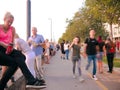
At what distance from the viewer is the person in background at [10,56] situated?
700 cm

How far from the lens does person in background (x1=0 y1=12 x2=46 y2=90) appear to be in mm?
7000

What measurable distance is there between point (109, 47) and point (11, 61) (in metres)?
11.9

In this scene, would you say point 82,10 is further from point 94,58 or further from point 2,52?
point 2,52

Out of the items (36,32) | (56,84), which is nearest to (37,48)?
(36,32)

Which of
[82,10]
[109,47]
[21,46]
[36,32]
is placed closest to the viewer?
[21,46]

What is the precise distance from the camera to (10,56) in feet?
23.1

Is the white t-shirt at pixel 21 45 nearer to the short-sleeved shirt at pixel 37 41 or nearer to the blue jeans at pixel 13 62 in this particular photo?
the blue jeans at pixel 13 62

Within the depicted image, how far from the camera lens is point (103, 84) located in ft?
43.6

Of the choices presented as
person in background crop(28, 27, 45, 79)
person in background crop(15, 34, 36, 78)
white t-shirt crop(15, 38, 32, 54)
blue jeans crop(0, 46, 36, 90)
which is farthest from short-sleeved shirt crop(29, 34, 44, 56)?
blue jeans crop(0, 46, 36, 90)

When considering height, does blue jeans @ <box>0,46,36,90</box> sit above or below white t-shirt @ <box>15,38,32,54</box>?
below

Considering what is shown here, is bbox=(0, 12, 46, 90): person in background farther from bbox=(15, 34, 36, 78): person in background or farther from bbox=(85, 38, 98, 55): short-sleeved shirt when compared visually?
bbox=(85, 38, 98, 55): short-sleeved shirt

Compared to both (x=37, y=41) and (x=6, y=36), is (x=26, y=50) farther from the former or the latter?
(x=37, y=41)

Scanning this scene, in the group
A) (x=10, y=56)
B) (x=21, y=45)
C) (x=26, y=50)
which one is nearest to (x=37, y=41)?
(x=26, y=50)

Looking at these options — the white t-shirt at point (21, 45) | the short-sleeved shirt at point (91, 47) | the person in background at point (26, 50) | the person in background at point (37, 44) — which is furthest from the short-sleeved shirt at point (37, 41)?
the white t-shirt at point (21, 45)
